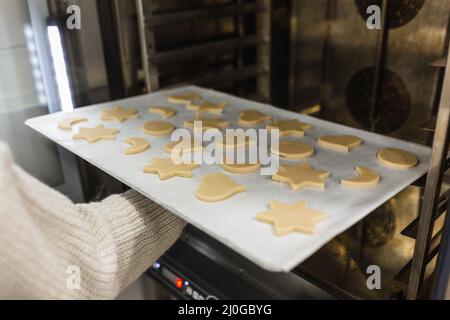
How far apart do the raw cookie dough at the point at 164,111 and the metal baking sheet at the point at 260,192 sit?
57 mm

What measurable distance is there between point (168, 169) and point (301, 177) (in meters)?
0.34

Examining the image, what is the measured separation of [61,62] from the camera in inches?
55.5

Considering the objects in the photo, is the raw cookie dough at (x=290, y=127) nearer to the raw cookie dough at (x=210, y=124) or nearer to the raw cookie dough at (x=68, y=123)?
the raw cookie dough at (x=210, y=124)

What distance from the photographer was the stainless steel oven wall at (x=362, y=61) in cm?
148

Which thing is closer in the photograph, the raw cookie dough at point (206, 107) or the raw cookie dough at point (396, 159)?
the raw cookie dough at point (396, 159)

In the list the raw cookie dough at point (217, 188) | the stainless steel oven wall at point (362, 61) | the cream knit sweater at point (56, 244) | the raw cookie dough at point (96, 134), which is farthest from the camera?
the stainless steel oven wall at point (362, 61)

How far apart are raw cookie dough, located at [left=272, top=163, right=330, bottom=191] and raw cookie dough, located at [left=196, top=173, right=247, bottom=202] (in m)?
0.11

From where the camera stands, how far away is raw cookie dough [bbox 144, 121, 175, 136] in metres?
1.32

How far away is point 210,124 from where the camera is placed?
137 centimetres

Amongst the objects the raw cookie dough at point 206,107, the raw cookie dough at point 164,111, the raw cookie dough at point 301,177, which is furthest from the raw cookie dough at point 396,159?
the raw cookie dough at point 164,111

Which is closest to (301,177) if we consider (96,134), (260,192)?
(260,192)

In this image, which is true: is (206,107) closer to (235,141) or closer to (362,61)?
(235,141)

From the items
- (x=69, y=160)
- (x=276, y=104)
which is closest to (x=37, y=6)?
(x=69, y=160)

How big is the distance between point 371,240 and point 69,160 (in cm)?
107
